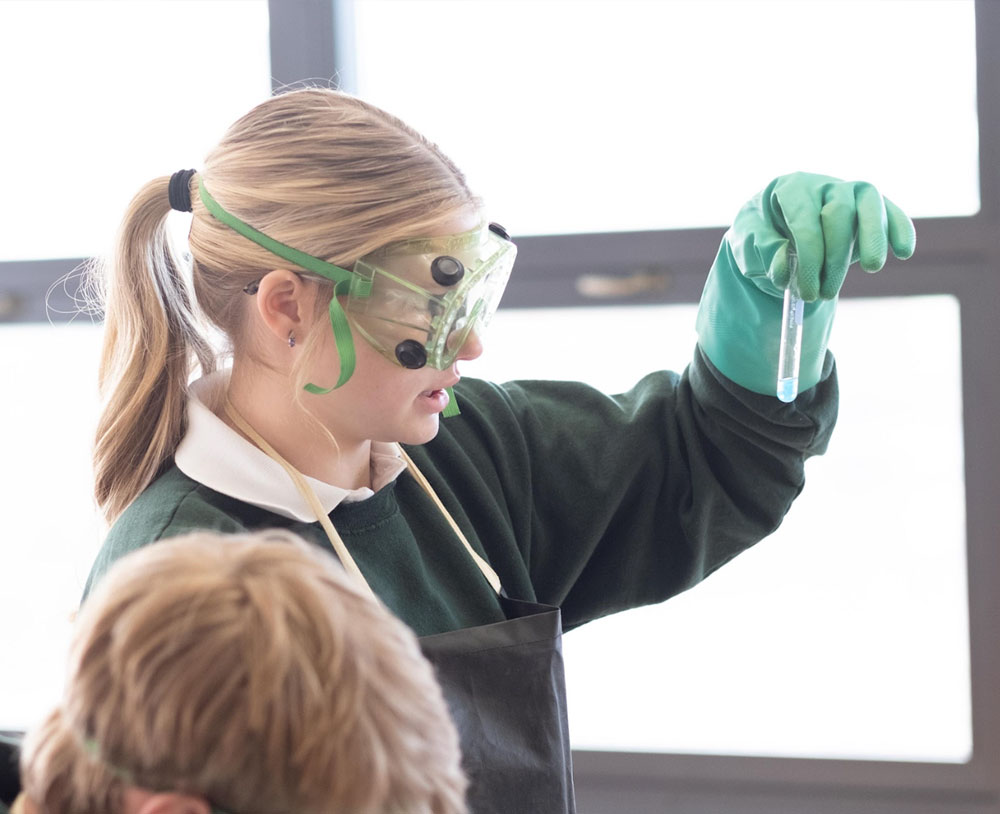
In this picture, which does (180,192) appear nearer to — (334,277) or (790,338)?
(334,277)

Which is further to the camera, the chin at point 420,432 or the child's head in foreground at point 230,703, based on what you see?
the chin at point 420,432

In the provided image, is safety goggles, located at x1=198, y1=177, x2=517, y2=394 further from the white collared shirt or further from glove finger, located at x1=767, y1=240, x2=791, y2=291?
glove finger, located at x1=767, y1=240, x2=791, y2=291

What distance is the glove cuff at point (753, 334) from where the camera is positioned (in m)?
1.19

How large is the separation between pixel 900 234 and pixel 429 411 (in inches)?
18.5

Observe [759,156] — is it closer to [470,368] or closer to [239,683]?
[470,368]

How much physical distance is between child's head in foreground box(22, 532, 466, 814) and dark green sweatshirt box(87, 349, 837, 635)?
509 millimetres

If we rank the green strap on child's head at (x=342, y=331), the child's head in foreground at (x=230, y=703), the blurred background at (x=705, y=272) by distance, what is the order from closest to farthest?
the child's head in foreground at (x=230, y=703), the green strap on child's head at (x=342, y=331), the blurred background at (x=705, y=272)

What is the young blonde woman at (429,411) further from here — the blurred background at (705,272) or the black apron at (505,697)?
the blurred background at (705,272)

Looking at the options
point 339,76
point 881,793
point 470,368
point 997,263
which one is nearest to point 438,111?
point 339,76

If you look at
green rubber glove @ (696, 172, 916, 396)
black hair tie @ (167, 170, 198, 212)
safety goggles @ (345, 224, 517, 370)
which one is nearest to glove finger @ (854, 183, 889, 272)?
green rubber glove @ (696, 172, 916, 396)

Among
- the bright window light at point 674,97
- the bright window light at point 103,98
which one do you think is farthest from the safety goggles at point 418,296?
the bright window light at point 103,98

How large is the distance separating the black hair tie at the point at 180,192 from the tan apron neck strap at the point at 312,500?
0.69 feet

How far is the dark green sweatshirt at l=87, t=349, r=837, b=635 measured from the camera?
1.19 metres

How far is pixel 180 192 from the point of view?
1.11 meters
